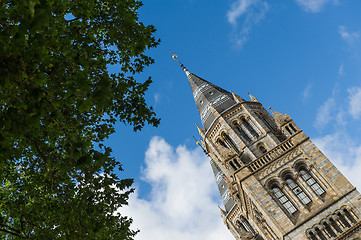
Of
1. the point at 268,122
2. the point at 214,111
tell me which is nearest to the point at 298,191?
the point at 268,122

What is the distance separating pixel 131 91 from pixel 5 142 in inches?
205

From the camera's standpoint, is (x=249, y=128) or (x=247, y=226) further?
(x=247, y=226)

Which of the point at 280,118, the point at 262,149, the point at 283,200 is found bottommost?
the point at 283,200

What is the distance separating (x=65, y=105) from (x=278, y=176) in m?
21.8

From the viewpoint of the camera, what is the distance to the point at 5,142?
17.9 feet

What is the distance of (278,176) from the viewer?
26.9 meters

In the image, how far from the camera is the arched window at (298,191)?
2559 centimetres

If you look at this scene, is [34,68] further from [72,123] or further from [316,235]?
[316,235]

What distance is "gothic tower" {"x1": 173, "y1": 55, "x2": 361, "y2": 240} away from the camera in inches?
932

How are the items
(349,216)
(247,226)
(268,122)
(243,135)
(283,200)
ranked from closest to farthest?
(349,216) → (283,200) → (243,135) → (268,122) → (247,226)

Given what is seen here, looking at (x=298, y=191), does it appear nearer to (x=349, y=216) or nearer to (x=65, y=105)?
(x=349, y=216)

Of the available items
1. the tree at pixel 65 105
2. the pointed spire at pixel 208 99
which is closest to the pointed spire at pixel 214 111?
the pointed spire at pixel 208 99

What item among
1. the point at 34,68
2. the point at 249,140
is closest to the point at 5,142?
the point at 34,68

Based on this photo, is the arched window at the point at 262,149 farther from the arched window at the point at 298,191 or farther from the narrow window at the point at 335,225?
the narrow window at the point at 335,225
